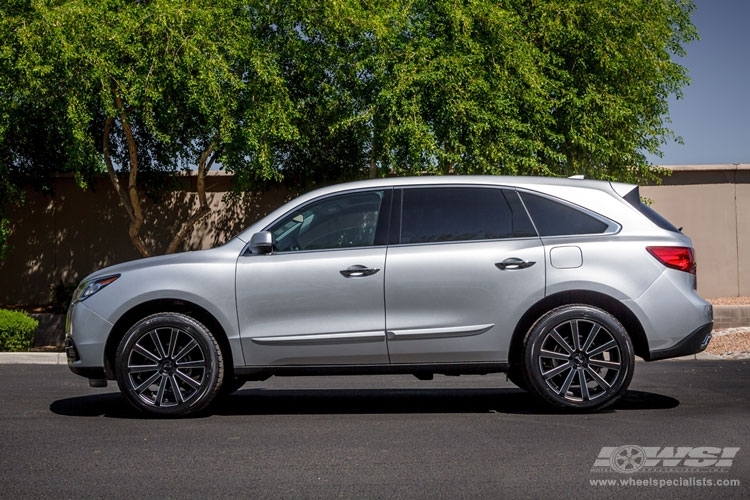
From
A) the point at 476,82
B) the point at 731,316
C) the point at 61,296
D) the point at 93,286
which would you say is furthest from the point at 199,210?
the point at 93,286

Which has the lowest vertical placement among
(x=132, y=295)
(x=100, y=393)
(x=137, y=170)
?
(x=100, y=393)

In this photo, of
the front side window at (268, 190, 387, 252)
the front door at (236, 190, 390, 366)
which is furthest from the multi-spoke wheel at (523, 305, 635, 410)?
the front side window at (268, 190, 387, 252)

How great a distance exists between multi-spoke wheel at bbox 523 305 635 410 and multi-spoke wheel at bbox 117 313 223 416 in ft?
8.07

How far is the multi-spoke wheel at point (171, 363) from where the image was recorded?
26.6 feet

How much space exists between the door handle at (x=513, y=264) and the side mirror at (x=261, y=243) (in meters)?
1.76

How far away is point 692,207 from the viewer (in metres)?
22.0

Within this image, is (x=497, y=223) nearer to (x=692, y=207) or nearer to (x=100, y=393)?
(x=100, y=393)

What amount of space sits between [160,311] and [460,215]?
2.51m

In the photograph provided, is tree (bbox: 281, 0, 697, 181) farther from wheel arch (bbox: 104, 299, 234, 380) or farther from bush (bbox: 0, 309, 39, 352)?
wheel arch (bbox: 104, 299, 234, 380)

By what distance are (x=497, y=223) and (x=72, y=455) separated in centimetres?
366

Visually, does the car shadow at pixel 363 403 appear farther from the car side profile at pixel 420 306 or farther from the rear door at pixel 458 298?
the rear door at pixel 458 298

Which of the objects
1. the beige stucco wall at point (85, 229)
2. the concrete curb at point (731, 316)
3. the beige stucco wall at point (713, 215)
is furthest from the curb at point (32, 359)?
the beige stucco wall at point (713, 215)

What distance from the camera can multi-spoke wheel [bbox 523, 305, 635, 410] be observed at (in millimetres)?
→ 7984

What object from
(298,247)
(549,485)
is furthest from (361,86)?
(549,485)
